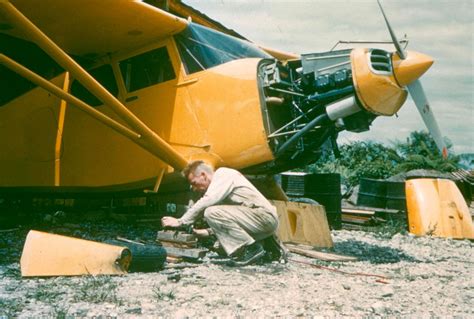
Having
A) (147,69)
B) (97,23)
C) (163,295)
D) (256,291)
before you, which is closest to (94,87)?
(97,23)

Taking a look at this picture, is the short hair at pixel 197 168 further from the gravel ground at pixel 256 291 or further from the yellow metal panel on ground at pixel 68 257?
the yellow metal panel on ground at pixel 68 257

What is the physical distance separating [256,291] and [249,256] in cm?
112

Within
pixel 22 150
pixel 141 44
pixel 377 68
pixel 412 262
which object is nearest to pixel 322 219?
pixel 412 262

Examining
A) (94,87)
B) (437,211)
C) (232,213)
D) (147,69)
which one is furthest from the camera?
(437,211)

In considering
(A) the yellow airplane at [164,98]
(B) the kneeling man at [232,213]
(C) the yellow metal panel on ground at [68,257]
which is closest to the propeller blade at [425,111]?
(A) the yellow airplane at [164,98]

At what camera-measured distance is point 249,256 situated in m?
4.89

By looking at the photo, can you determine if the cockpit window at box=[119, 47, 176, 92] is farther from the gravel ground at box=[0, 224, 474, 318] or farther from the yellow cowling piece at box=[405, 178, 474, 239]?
the yellow cowling piece at box=[405, 178, 474, 239]

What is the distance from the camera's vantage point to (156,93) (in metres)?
6.55

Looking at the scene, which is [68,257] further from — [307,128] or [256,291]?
[307,128]

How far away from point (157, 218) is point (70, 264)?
3.06m

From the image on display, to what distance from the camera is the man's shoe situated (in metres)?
4.80

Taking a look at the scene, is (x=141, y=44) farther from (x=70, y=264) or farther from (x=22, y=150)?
(x=70, y=264)

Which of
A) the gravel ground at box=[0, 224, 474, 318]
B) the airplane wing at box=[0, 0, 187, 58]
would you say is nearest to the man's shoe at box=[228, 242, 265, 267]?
the gravel ground at box=[0, 224, 474, 318]

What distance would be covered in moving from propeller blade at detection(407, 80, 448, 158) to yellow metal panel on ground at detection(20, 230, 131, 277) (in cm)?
386
